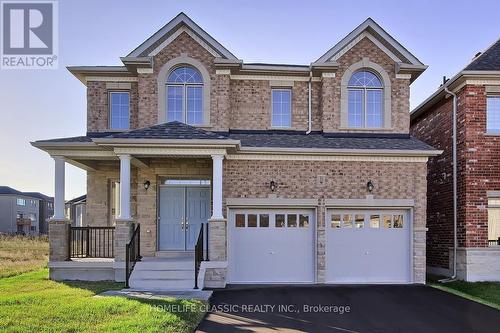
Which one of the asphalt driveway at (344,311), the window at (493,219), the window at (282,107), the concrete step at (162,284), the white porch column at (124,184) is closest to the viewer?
the asphalt driveway at (344,311)

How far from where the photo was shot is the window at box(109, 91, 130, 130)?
1374cm

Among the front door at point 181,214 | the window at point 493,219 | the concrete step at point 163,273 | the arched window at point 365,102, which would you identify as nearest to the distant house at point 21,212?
the front door at point 181,214

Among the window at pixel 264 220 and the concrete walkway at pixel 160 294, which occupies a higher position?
the window at pixel 264 220

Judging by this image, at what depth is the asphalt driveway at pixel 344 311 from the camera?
24.9ft

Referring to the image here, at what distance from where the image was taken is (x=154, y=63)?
13.2 m

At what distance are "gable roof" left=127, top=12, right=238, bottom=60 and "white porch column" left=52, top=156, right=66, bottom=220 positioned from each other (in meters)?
4.03

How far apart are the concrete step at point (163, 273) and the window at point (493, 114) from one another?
9.91 meters

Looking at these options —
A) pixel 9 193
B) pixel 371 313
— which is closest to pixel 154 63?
pixel 371 313

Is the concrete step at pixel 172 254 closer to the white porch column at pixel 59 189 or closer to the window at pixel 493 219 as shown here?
the white porch column at pixel 59 189

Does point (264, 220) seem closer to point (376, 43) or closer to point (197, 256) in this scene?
point (197, 256)

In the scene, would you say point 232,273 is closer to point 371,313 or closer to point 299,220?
point 299,220

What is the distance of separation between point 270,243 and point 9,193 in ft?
180

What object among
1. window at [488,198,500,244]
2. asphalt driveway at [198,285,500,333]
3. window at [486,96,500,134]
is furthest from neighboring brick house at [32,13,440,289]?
window at [486,96,500,134]

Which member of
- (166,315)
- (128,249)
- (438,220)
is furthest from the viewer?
(438,220)
